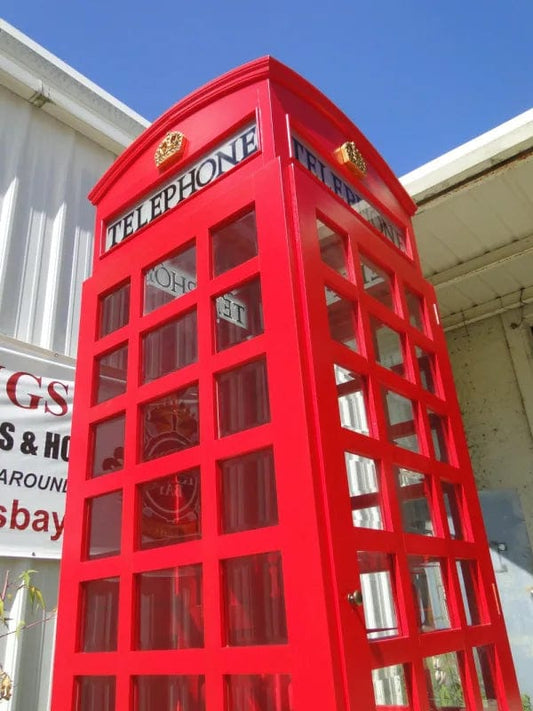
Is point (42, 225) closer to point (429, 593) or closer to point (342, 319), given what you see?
point (342, 319)

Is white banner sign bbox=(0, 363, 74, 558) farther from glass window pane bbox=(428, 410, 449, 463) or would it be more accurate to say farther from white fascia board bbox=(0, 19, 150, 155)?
glass window pane bbox=(428, 410, 449, 463)

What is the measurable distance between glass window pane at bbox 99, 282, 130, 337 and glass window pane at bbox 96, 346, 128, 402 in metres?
0.09

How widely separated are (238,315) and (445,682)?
3.37 ft

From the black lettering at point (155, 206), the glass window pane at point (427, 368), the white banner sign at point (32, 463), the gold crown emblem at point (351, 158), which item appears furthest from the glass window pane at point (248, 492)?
the white banner sign at point (32, 463)

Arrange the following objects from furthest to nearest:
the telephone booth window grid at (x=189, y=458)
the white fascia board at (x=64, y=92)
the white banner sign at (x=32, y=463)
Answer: the white fascia board at (x=64, y=92), the white banner sign at (x=32, y=463), the telephone booth window grid at (x=189, y=458)

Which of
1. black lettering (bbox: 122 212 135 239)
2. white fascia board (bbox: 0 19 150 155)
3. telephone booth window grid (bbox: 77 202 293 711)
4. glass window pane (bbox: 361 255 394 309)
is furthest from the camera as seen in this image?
white fascia board (bbox: 0 19 150 155)

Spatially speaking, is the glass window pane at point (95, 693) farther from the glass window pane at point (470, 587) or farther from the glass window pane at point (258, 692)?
the glass window pane at point (470, 587)

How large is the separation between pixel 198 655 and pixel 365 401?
70cm

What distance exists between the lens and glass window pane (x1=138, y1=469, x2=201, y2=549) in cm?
142

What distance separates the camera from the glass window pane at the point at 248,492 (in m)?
1.24

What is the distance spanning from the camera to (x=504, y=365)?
355cm

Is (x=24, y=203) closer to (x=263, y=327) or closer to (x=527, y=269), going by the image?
(x=263, y=327)

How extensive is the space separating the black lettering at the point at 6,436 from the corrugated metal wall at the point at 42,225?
47 cm

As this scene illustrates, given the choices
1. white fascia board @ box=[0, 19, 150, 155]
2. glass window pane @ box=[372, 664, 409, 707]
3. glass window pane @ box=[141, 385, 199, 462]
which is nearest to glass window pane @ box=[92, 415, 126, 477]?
glass window pane @ box=[141, 385, 199, 462]
